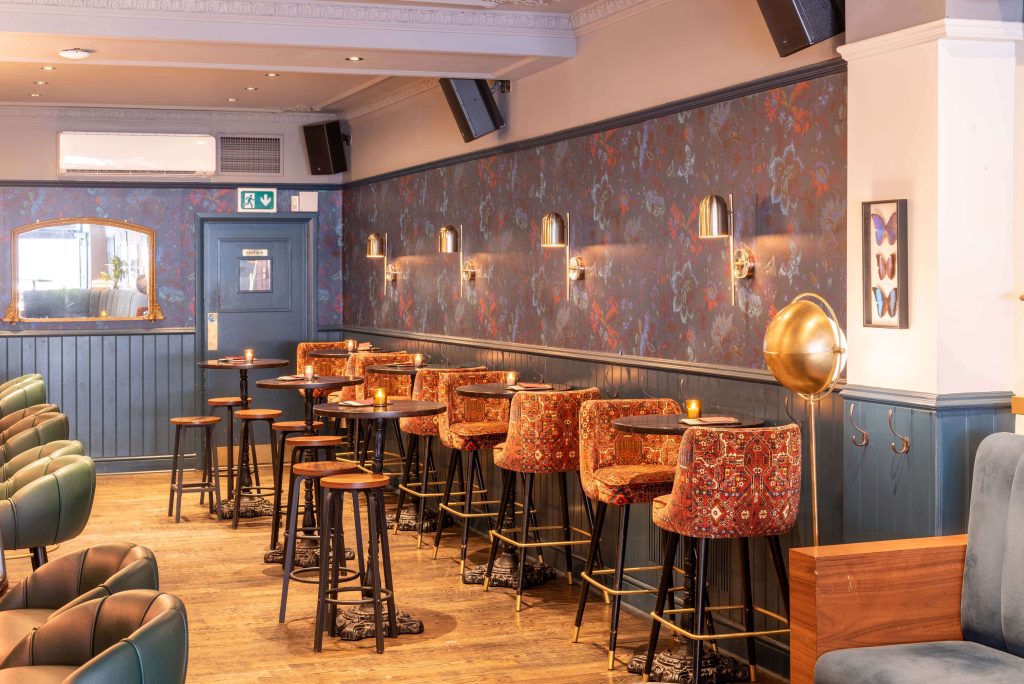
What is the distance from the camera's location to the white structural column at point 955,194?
13.0ft

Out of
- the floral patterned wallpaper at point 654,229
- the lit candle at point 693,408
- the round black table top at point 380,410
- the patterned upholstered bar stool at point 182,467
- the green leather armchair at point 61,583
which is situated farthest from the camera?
the patterned upholstered bar stool at point 182,467

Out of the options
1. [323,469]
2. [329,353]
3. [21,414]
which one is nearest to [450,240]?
[329,353]

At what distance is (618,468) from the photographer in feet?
17.2

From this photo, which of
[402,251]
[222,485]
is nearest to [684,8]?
[402,251]

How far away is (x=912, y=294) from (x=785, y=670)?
163 centimetres

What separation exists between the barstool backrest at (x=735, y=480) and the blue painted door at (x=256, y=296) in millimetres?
7131

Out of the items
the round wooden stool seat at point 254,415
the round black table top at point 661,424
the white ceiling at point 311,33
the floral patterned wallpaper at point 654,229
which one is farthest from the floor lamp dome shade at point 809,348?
the round wooden stool seat at point 254,415

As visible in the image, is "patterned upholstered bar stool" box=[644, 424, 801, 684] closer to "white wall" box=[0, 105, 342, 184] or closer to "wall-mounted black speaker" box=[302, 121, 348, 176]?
"wall-mounted black speaker" box=[302, 121, 348, 176]

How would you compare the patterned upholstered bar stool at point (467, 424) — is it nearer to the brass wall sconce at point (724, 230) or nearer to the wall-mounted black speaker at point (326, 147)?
the brass wall sconce at point (724, 230)

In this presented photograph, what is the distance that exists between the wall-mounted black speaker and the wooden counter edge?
7.96 meters

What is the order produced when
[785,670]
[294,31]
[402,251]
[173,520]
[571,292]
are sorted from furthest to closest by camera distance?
1. [402,251]
2. [173,520]
3. [571,292]
4. [294,31]
5. [785,670]

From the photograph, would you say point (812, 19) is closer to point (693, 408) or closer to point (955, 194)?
point (955, 194)

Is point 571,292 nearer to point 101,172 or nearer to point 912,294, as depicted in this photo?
point 912,294

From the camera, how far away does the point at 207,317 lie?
10781 millimetres
